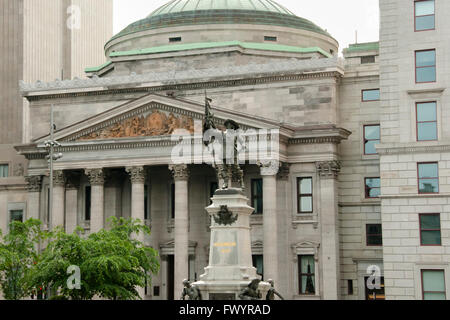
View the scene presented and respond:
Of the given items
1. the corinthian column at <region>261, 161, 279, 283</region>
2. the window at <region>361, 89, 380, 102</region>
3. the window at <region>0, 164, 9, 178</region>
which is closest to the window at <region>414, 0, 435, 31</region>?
the window at <region>361, 89, 380, 102</region>

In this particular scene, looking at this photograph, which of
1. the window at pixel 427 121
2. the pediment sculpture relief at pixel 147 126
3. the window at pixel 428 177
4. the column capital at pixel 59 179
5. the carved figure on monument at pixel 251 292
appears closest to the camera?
the carved figure on monument at pixel 251 292

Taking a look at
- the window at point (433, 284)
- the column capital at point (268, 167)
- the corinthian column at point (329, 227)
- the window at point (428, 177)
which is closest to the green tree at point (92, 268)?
the column capital at point (268, 167)

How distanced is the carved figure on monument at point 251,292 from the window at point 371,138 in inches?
1405

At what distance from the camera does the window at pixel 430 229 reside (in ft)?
171

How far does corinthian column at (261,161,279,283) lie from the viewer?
60.7 meters

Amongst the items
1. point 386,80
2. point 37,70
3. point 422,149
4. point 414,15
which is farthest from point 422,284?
point 37,70

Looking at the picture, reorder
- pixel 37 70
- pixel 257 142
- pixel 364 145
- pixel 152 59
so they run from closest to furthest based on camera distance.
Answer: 1. pixel 257 142
2. pixel 364 145
3. pixel 152 59
4. pixel 37 70

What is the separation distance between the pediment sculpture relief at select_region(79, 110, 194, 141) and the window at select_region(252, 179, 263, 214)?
6.09m

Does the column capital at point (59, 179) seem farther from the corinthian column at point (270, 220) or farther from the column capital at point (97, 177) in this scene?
the corinthian column at point (270, 220)

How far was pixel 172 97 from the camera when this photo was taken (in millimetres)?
64375

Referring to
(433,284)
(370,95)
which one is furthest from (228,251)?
(370,95)

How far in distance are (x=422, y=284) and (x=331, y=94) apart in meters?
17.8

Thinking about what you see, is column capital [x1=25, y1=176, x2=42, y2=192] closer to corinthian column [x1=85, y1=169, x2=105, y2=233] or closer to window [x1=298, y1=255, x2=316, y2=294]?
corinthian column [x1=85, y1=169, x2=105, y2=233]
